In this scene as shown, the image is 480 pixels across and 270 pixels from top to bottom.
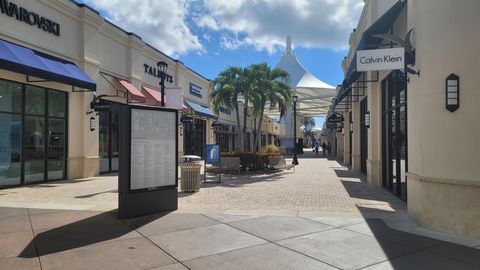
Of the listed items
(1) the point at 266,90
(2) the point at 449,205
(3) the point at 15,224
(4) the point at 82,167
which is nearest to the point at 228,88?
(1) the point at 266,90

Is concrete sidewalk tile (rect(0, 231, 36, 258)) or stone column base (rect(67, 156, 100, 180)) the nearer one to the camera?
concrete sidewalk tile (rect(0, 231, 36, 258))

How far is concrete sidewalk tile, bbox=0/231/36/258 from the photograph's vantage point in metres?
5.83

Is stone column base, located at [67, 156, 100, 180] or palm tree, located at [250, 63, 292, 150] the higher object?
palm tree, located at [250, 63, 292, 150]

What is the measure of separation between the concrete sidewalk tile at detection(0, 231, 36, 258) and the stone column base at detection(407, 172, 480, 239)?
6447 millimetres

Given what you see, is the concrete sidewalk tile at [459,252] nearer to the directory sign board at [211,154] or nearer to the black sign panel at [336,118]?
the directory sign board at [211,154]

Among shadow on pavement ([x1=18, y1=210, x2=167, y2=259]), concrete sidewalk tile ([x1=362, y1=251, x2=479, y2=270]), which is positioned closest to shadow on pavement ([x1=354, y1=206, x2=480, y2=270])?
concrete sidewalk tile ([x1=362, y1=251, x2=479, y2=270])

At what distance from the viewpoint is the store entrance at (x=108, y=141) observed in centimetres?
1956

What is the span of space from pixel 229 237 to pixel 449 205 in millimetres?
3754

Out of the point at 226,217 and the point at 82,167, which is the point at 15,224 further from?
the point at 82,167

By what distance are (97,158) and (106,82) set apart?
3597 mm

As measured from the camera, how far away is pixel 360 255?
5.77 metres

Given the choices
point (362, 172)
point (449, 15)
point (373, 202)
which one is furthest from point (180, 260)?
point (362, 172)

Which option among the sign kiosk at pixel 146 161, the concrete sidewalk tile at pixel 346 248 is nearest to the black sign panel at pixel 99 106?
the sign kiosk at pixel 146 161

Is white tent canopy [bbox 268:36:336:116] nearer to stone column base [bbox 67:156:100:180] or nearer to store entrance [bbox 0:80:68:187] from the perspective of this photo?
stone column base [bbox 67:156:100:180]
